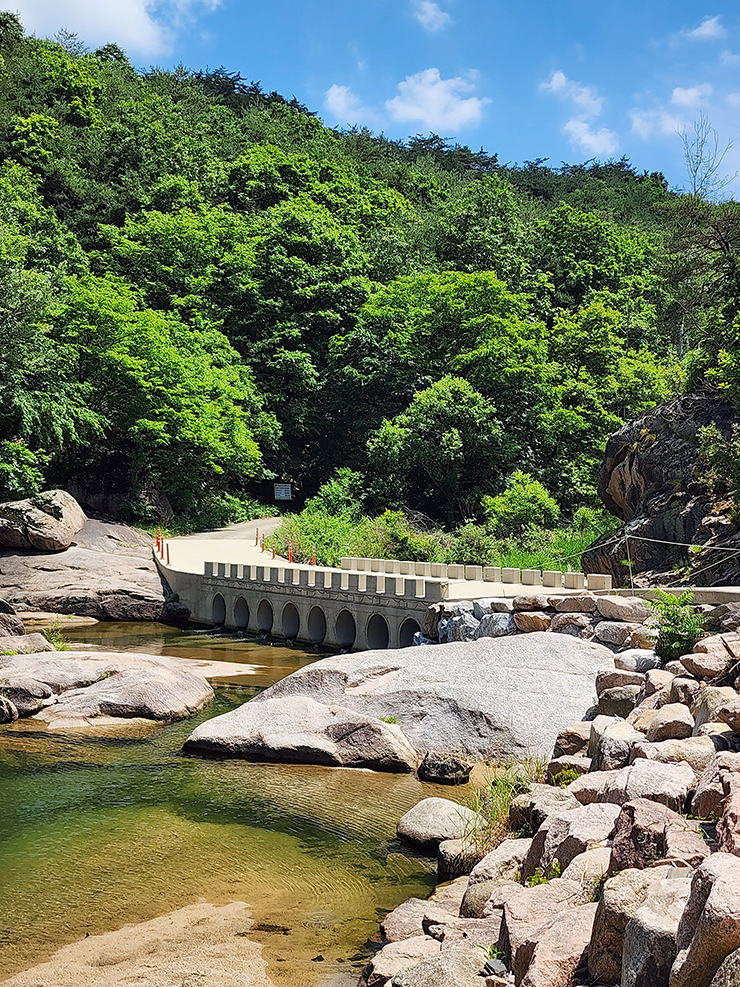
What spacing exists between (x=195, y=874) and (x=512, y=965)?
193 inches

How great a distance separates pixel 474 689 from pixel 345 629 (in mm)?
11920

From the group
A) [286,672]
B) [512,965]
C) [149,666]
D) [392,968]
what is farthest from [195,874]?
[286,672]

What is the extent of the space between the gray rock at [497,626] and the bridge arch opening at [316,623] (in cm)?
835

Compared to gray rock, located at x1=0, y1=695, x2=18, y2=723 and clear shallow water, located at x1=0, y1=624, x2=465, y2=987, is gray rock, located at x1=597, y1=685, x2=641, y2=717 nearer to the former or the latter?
clear shallow water, located at x1=0, y1=624, x2=465, y2=987

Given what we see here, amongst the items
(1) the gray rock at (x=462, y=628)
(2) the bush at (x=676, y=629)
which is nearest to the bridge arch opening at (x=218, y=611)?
(1) the gray rock at (x=462, y=628)

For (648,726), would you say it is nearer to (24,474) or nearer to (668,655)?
(668,655)

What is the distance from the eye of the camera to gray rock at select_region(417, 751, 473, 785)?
1370 cm

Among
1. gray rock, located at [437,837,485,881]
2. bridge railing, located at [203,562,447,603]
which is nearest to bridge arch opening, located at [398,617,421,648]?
bridge railing, located at [203,562,447,603]

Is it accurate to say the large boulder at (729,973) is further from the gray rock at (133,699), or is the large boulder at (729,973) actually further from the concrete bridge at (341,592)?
the concrete bridge at (341,592)

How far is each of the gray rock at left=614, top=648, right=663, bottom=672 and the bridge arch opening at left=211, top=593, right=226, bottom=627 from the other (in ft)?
59.5

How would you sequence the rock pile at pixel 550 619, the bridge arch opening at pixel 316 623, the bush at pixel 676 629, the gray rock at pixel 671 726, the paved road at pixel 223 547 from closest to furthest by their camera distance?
the gray rock at pixel 671 726, the bush at pixel 676 629, the rock pile at pixel 550 619, the bridge arch opening at pixel 316 623, the paved road at pixel 223 547

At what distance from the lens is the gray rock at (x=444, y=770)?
45.0 ft

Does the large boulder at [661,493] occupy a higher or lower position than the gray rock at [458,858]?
higher

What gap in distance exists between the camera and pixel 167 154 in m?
60.2
